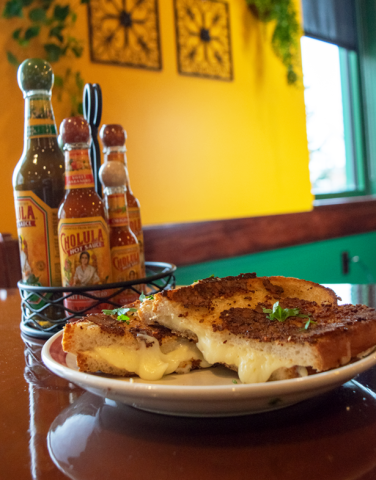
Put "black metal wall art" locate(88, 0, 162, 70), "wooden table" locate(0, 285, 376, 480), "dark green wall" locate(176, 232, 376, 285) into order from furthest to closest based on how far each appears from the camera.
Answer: "dark green wall" locate(176, 232, 376, 285) < "black metal wall art" locate(88, 0, 162, 70) < "wooden table" locate(0, 285, 376, 480)

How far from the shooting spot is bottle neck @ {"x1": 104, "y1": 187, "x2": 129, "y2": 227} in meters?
0.95

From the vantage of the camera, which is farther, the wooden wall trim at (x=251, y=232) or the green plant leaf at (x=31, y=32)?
the wooden wall trim at (x=251, y=232)

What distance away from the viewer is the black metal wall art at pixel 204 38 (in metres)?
2.97

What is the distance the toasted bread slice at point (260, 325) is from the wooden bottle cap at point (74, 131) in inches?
15.3

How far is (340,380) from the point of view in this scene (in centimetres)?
46

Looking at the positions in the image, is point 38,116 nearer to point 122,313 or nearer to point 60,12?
point 122,313

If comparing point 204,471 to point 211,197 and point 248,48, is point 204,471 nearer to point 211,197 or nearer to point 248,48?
point 211,197

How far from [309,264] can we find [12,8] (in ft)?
8.14

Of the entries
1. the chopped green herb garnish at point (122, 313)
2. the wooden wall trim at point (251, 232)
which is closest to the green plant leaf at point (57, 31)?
the wooden wall trim at point (251, 232)

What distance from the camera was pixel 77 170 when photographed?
0.89 metres

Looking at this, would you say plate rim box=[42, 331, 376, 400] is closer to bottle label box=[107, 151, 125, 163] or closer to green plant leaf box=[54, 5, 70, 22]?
bottle label box=[107, 151, 125, 163]

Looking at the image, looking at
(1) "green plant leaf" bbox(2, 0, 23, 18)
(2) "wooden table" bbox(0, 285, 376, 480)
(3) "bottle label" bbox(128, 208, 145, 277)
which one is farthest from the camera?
(1) "green plant leaf" bbox(2, 0, 23, 18)

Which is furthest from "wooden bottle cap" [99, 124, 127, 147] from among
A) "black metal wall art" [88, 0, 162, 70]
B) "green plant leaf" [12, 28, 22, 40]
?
"black metal wall art" [88, 0, 162, 70]

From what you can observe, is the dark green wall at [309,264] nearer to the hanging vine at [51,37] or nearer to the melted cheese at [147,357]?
the hanging vine at [51,37]
